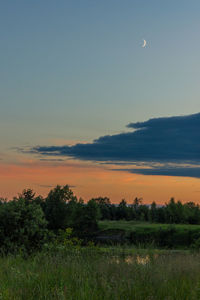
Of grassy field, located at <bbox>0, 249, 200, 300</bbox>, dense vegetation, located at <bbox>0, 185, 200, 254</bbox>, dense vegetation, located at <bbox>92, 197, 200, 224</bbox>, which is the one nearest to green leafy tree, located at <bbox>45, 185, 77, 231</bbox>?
dense vegetation, located at <bbox>0, 185, 200, 254</bbox>

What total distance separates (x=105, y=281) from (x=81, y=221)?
7545 centimetres

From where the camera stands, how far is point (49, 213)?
6888cm

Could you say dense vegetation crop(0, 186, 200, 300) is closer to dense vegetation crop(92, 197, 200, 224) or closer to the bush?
the bush

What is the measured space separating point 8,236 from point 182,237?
6804 centimetres

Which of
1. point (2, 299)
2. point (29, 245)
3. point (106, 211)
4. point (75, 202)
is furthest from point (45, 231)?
point (106, 211)

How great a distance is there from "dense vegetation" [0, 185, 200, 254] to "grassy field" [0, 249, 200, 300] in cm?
320

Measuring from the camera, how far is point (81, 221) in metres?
80.4

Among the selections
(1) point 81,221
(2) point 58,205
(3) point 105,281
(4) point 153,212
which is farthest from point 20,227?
(4) point 153,212

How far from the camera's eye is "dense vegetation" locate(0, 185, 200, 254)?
526 inches

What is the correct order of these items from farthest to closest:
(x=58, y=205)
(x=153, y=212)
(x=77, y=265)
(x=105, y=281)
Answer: (x=153, y=212)
(x=58, y=205)
(x=77, y=265)
(x=105, y=281)

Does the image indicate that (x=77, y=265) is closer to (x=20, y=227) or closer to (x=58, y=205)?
(x=20, y=227)

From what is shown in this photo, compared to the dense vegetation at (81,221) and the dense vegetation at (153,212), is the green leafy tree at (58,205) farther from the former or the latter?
the dense vegetation at (153,212)

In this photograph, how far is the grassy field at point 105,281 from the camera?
614cm

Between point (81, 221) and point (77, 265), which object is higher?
point (77, 265)
